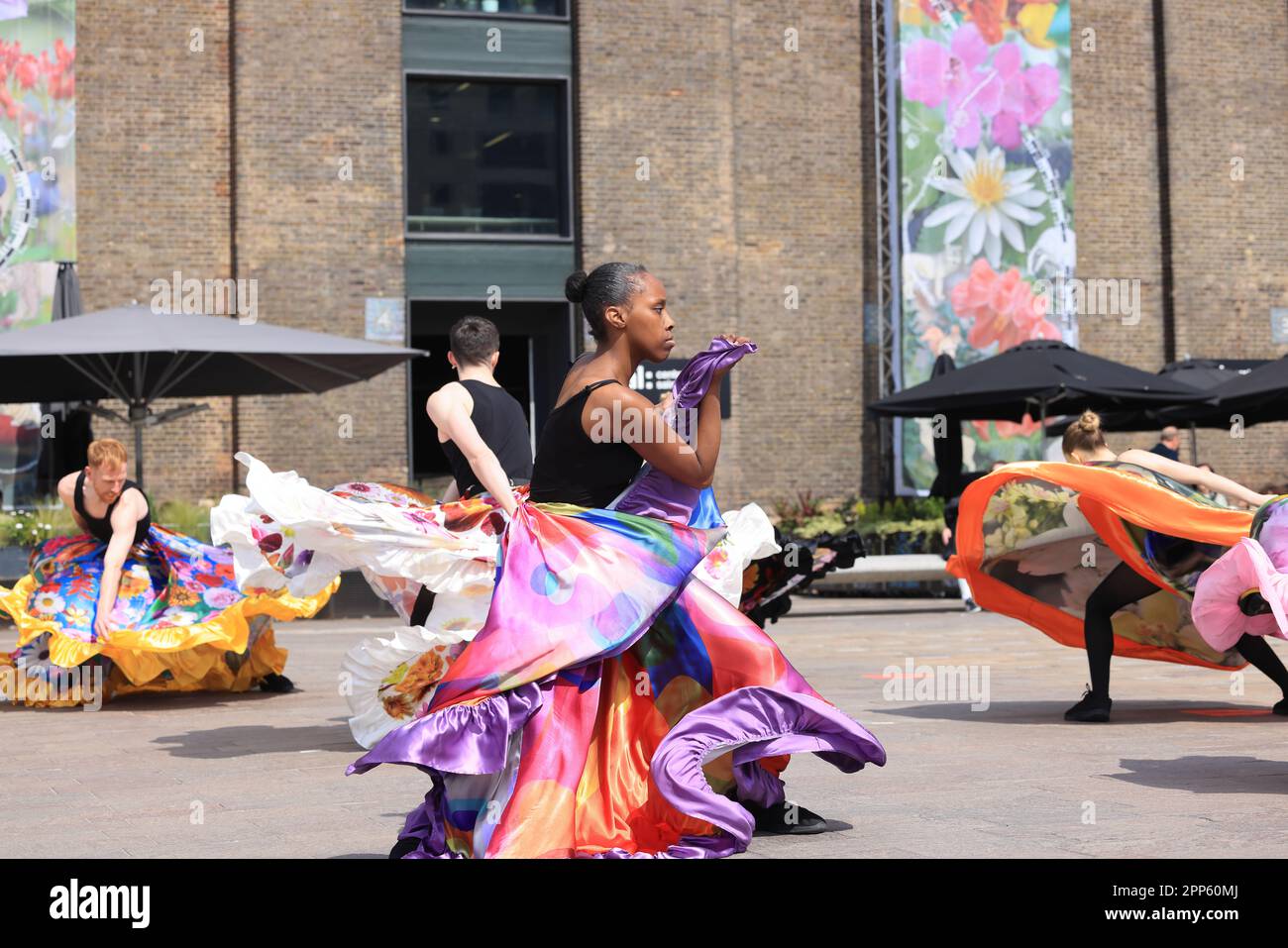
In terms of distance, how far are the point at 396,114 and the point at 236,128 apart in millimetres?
2066

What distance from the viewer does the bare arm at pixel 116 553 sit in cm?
1053

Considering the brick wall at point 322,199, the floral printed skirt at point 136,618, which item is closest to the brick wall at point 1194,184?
the brick wall at point 322,199

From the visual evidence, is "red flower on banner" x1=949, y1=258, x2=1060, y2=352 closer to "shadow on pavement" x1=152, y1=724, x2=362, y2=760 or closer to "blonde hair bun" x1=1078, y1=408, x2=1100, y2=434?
"blonde hair bun" x1=1078, y1=408, x2=1100, y2=434

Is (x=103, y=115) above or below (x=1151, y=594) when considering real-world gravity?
above

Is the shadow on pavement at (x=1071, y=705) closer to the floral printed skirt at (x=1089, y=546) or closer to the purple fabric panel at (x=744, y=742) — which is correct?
the floral printed skirt at (x=1089, y=546)

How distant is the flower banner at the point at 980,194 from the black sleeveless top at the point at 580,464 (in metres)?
18.5

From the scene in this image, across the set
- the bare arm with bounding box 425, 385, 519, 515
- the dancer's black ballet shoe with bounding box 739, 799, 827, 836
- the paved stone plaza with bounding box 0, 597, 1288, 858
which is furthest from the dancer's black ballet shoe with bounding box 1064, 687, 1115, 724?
the dancer's black ballet shoe with bounding box 739, 799, 827, 836

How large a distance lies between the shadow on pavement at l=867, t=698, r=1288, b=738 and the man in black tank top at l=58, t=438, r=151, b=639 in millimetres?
4762

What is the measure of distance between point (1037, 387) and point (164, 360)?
8.90 meters

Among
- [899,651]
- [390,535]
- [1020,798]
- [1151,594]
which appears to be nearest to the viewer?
[1020,798]

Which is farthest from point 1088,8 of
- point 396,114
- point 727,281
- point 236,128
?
point 236,128

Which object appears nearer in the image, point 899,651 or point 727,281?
point 899,651

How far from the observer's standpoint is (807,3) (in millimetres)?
24047

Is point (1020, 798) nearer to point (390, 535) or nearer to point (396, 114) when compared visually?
point (390, 535)
